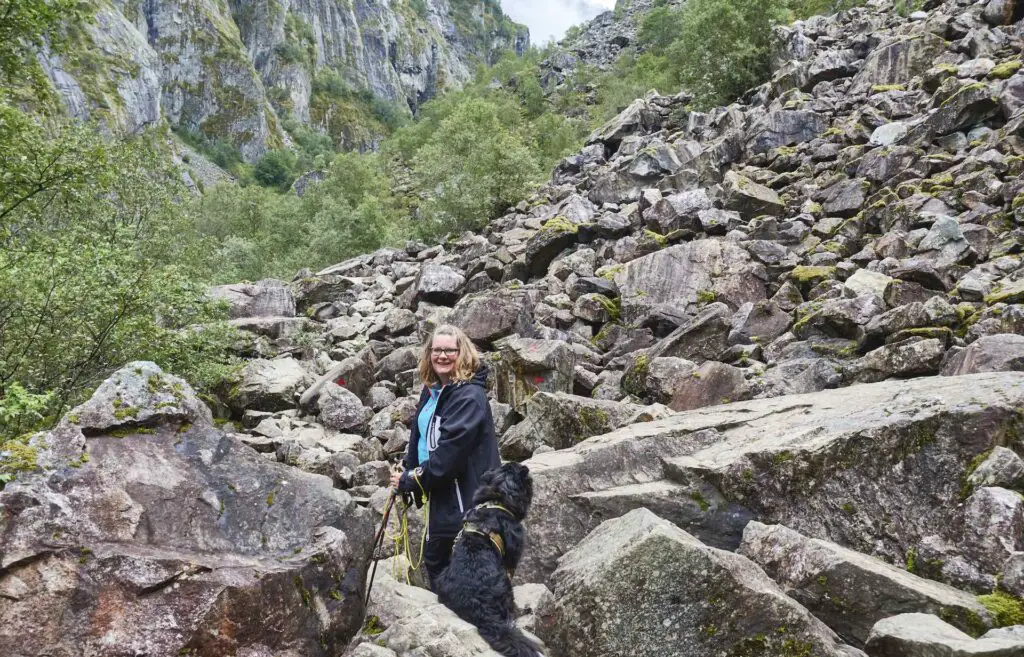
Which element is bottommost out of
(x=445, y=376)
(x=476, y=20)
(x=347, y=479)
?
(x=347, y=479)

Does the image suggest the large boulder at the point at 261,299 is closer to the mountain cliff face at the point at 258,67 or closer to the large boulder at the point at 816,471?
the large boulder at the point at 816,471

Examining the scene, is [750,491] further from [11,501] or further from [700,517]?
[11,501]

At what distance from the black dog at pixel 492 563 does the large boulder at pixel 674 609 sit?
1.53 feet

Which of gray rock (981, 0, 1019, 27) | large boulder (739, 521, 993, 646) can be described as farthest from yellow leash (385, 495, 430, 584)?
gray rock (981, 0, 1019, 27)

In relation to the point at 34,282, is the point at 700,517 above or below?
below

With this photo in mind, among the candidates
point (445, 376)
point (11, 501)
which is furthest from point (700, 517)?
point (11, 501)

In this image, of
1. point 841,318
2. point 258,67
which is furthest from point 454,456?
point 258,67

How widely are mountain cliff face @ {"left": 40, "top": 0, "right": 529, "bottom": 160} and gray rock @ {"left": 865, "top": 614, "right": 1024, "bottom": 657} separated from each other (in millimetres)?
61147

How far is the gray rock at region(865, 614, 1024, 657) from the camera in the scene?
132 inches

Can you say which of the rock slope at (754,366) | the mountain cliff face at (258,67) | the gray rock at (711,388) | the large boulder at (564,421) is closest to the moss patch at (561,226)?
the rock slope at (754,366)

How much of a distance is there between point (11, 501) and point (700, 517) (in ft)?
19.9

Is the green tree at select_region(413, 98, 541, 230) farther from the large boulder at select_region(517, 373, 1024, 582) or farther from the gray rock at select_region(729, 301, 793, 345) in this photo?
the large boulder at select_region(517, 373, 1024, 582)

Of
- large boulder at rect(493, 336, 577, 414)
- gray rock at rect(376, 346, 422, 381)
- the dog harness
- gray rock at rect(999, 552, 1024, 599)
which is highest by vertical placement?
gray rock at rect(376, 346, 422, 381)

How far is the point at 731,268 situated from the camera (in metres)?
16.4
